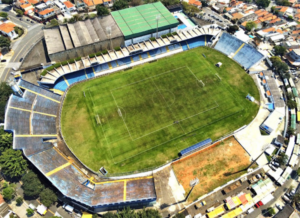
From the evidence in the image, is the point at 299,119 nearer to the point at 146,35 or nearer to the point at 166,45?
the point at 166,45

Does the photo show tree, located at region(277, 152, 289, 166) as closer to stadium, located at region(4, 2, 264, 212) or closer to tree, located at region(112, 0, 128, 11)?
stadium, located at region(4, 2, 264, 212)

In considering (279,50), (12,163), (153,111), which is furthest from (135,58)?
(279,50)

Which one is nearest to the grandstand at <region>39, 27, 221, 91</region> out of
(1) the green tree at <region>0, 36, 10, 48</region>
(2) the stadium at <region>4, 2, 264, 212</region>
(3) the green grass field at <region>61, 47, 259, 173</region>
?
(2) the stadium at <region>4, 2, 264, 212</region>

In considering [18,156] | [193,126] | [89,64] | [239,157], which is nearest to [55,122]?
[18,156]

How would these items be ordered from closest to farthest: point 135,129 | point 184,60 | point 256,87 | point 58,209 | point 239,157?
1. point 58,209
2. point 239,157
3. point 135,129
4. point 256,87
5. point 184,60

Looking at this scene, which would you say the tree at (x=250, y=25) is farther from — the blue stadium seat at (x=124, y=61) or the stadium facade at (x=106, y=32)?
the blue stadium seat at (x=124, y=61)

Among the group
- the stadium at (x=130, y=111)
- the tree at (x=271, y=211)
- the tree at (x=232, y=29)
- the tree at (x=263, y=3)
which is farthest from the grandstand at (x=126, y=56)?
the tree at (x=271, y=211)
